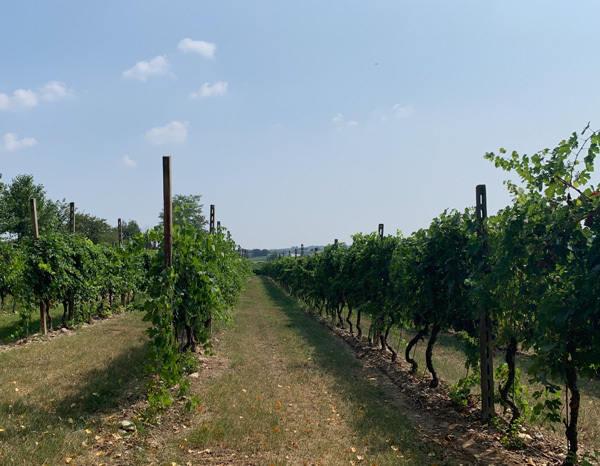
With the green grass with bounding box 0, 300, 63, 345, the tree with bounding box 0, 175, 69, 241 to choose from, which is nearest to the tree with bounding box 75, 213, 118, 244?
the tree with bounding box 0, 175, 69, 241

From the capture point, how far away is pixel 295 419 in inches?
228

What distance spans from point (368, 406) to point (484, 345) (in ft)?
6.59

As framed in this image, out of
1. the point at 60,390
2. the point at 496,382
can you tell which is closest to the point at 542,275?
the point at 496,382

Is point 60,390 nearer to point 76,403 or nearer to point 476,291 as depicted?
point 76,403

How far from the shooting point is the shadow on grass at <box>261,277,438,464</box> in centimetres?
515

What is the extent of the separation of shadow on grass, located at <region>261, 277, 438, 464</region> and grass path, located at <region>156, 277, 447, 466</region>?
1 cm

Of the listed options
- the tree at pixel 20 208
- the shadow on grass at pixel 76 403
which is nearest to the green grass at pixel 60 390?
the shadow on grass at pixel 76 403

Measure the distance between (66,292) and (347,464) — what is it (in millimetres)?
11283

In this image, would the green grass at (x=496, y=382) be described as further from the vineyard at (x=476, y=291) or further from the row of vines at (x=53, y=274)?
the row of vines at (x=53, y=274)

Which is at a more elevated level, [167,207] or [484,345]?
[167,207]

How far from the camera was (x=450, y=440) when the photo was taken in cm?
535

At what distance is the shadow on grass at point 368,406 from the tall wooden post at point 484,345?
113 centimetres

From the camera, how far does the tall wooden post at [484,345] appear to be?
5859 mm

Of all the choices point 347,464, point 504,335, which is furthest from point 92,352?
point 504,335
